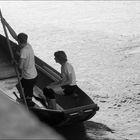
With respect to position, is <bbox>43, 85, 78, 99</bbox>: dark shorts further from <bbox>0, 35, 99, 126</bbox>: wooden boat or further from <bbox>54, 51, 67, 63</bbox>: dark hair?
<bbox>54, 51, 67, 63</bbox>: dark hair

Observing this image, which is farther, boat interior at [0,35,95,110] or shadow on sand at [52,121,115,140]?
shadow on sand at [52,121,115,140]

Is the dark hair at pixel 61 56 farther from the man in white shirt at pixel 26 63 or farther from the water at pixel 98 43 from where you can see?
the water at pixel 98 43

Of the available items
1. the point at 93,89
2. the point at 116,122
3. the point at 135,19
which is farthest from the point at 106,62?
the point at 135,19

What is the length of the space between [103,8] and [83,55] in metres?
11.8

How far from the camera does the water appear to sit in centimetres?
1200

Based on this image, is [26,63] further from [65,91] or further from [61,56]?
[65,91]

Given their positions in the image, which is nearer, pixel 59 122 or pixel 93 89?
pixel 59 122

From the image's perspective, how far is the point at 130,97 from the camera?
13203mm

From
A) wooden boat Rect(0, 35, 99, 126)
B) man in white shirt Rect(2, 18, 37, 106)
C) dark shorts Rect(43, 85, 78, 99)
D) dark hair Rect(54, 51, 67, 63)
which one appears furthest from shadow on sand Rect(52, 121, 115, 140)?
dark hair Rect(54, 51, 67, 63)

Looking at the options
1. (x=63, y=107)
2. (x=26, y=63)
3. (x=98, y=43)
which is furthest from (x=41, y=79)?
(x=98, y=43)

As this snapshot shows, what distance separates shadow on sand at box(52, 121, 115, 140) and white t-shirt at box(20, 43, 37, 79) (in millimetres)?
1750

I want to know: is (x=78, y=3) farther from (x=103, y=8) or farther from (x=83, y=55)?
(x=83, y=55)

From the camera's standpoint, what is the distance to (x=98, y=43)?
22.2 m

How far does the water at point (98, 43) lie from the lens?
12.0 metres
